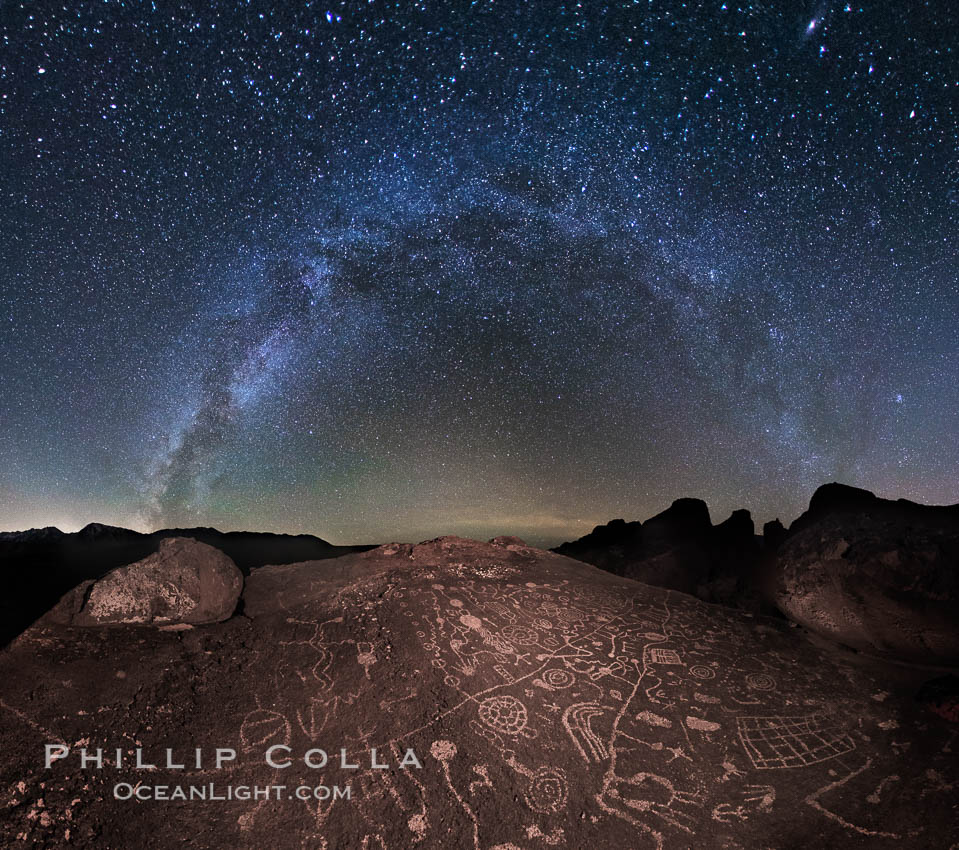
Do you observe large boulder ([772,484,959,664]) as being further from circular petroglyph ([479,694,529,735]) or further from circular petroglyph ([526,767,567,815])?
circular petroglyph ([526,767,567,815])

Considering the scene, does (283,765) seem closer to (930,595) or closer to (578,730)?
(578,730)

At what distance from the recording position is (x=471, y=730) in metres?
5.01

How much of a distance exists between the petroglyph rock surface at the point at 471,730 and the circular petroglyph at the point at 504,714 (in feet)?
0.11

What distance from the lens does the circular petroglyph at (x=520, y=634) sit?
6.59 metres

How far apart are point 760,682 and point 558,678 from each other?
271 cm

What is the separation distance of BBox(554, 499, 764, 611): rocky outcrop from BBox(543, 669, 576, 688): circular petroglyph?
10.5m

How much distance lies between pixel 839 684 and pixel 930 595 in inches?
98.1

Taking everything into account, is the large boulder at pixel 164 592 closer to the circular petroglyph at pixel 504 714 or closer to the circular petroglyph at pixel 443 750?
the circular petroglyph at pixel 443 750

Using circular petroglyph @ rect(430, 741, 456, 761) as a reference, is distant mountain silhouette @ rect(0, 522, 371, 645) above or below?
above

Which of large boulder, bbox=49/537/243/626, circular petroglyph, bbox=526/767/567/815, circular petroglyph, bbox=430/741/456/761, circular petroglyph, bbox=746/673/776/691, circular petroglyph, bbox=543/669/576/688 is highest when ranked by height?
large boulder, bbox=49/537/243/626

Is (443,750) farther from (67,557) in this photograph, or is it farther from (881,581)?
(67,557)

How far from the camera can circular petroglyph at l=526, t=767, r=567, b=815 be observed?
4215 mm

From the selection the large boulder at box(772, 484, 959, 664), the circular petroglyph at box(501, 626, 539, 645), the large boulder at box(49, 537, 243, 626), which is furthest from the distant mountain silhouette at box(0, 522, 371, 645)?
the large boulder at box(772, 484, 959, 664)

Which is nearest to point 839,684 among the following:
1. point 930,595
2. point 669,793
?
point 930,595
